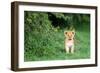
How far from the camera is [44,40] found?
1.68 metres

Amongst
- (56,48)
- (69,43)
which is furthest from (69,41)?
(56,48)

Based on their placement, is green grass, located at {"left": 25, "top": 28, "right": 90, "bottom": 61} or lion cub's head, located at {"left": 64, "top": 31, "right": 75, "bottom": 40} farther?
lion cub's head, located at {"left": 64, "top": 31, "right": 75, "bottom": 40}

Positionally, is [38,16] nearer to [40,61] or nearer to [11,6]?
[11,6]

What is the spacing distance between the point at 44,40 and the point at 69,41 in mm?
207

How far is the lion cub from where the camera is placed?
1.76m

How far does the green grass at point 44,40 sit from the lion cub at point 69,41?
0.03 meters

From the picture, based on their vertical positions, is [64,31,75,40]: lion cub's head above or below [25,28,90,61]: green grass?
above

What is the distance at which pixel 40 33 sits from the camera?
1664 mm

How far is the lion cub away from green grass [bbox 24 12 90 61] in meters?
0.03

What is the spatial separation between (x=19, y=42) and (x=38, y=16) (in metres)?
0.23

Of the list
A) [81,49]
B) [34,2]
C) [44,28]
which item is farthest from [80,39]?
[34,2]

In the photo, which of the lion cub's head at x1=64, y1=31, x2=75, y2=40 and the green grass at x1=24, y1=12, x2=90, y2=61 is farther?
the lion cub's head at x1=64, y1=31, x2=75, y2=40

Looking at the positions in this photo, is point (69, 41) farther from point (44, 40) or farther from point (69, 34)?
point (44, 40)

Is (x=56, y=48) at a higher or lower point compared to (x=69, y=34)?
lower
